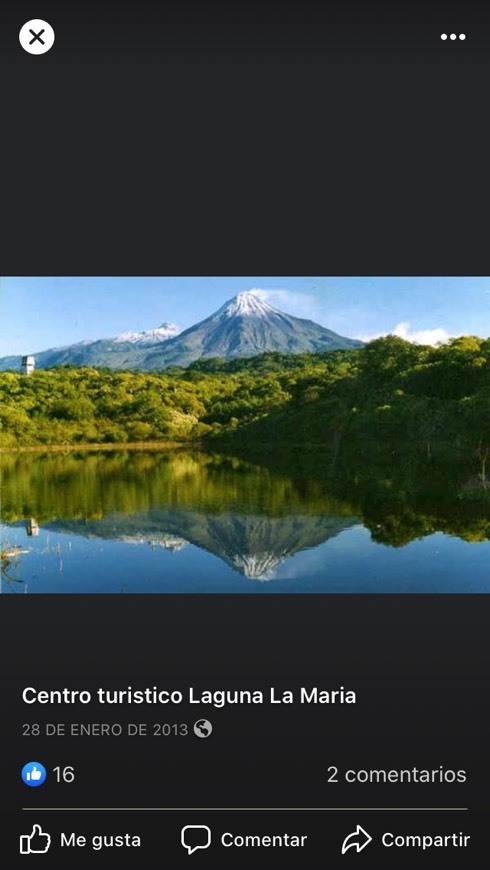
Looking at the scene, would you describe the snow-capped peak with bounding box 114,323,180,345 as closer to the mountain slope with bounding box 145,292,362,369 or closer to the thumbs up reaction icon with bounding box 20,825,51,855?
the mountain slope with bounding box 145,292,362,369

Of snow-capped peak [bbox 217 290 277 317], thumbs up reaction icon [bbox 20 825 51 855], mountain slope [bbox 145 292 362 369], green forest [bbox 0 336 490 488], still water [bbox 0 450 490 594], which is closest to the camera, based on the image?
thumbs up reaction icon [bbox 20 825 51 855]

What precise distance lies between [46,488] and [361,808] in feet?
21.0

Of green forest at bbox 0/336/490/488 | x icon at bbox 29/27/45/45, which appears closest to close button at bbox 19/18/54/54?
x icon at bbox 29/27/45/45

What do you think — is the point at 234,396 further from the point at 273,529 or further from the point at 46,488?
the point at 46,488

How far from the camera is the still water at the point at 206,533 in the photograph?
479cm

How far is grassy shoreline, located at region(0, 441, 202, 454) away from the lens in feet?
24.4

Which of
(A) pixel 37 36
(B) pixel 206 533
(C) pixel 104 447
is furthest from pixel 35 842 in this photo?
(C) pixel 104 447

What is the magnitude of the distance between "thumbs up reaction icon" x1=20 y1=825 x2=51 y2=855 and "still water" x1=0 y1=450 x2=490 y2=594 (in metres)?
→ 2.30

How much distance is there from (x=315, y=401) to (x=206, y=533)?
5.23 feet

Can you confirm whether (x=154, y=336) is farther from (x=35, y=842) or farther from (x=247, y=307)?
(x=35, y=842)

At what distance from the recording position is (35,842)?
7.18 ft

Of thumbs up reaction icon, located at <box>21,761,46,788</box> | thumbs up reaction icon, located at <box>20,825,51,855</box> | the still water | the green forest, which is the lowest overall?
thumbs up reaction icon, located at <box>20,825,51,855</box>

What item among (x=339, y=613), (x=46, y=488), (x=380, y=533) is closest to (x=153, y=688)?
(x=339, y=613)

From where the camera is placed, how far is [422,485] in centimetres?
623
